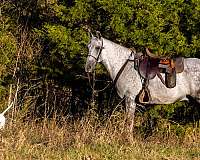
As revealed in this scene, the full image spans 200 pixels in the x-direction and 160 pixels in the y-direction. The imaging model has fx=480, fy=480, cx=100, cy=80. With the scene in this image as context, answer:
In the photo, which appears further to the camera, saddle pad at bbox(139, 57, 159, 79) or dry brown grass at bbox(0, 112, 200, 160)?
saddle pad at bbox(139, 57, 159, 79)

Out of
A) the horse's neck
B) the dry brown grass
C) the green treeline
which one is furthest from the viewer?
the green treeline

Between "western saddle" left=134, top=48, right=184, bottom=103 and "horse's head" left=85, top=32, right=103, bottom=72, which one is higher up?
"horse's head" left=85, top=32, right=103, bottom=72

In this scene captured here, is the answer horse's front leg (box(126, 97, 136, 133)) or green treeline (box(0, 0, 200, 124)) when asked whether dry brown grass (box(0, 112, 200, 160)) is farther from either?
green treeline (box(0, 0, 200, 124))

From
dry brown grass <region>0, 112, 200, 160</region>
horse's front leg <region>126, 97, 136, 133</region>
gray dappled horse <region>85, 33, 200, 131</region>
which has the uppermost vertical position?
gray dappled horse <region>85, 33, 200, 131</region>

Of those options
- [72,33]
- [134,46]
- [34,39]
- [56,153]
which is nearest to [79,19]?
[72,33]

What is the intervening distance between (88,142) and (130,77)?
64.2 inches

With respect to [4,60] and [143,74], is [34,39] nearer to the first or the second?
[4,60]

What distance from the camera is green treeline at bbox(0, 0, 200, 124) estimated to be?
390 inches

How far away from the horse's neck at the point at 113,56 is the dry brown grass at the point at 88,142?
91 cm

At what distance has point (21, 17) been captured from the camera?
13633 millimetres

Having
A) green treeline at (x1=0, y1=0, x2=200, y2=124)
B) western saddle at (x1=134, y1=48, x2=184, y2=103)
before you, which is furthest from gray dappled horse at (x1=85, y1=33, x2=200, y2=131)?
green treeline at (x1=0, y1=0, x2=200, y2=124)

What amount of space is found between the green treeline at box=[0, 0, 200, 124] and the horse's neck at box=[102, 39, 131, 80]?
90 centimetres

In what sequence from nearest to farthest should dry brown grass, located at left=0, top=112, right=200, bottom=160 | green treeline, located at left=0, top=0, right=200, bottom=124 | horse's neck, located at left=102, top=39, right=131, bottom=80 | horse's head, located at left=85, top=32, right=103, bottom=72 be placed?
dry brown grass, located at left=0, top=112, right=200, bottom=160
horse's head, located at left=85, top=32, right=103, bottom=72
horse's neck, located at left=102, top=39, right=131, bottom=80
green treeline, located at left=0, top=0, right=200, bottom=124

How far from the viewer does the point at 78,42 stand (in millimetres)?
10062
